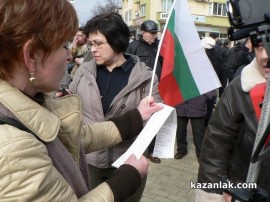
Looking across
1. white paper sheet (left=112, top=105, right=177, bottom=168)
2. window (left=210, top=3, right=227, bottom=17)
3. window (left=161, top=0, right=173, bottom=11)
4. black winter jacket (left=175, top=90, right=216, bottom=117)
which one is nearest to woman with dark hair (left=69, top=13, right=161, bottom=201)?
white paper sheet (left=112, top=105, right=177, bottom=168)

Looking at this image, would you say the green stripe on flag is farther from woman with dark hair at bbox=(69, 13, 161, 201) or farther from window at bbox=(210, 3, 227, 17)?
window at bbox=(210, 3, 227, 17)

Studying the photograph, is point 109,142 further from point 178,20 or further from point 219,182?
point 178,20

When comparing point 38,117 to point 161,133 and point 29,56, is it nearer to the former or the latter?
point 29,56

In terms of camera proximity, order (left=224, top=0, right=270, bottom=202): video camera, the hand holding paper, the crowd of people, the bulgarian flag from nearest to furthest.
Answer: (left=224, top=0, right=270, bottom=202): video camera < the crowd of people < the hand holding paper < the bulgarian flag

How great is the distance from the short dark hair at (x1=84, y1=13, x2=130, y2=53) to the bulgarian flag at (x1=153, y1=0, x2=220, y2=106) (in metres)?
0.45

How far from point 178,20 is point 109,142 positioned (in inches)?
32.6

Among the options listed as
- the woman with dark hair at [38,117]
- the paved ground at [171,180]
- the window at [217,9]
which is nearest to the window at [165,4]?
the window at [217,9]

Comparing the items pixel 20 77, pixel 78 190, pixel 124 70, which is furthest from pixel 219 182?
pixel 20 77

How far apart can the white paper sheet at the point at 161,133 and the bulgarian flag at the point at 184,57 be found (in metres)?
→ 0.24

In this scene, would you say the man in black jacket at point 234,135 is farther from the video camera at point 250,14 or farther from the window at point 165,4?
the window at point 165,4

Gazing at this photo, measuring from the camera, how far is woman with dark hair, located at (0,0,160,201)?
1.00 m

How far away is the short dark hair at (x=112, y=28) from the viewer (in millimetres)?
2381

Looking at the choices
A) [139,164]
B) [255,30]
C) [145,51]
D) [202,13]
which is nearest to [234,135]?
Answer: [139,164]

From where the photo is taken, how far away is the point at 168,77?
205 centimetres
